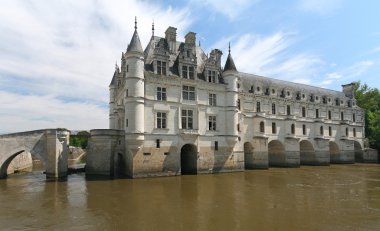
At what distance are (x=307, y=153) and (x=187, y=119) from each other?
Result: 23.0m

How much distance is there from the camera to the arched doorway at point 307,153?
40.2 metres

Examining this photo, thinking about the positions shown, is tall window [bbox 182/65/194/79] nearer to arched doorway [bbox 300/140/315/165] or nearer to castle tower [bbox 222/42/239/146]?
castle tower [bbox 222/42/239/146]

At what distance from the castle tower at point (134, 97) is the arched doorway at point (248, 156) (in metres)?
15.0

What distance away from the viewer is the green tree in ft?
161

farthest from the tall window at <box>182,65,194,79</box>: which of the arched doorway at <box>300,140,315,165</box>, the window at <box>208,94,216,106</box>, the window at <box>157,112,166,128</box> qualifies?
the arched doorway at <box>300,140,315,165</box>

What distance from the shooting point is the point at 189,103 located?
91.2 feet

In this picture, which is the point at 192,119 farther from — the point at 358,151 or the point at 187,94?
Answer: the point at 358,151

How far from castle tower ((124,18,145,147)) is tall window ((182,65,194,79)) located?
4835mm

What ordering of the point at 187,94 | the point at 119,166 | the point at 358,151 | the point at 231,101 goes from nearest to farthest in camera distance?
the point at 119,166, the point at 187,94, the point at 231,101, the point at 358,151

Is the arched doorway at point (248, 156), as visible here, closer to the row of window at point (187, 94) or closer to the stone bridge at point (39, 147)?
the row of window at point (187, 94)

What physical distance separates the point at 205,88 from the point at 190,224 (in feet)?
63.1

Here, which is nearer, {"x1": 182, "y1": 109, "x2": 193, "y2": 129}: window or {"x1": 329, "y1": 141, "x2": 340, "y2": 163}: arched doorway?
{"x1": 182, "y1": 109, "x2": 193, "y2": 129}: window

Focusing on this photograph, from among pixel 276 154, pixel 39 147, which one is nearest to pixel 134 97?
pixel 39 147

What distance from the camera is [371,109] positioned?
54844mm
